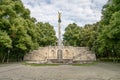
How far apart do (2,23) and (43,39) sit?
35573 millimetres

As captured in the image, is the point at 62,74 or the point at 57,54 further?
the point at 57,54

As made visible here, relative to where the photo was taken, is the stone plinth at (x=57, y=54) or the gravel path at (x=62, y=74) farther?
the stone plinth at (x=57, y=54)

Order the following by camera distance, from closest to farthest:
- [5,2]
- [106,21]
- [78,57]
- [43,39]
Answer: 1. [5,2]
2. [106,21]
3. [78,57]
4. [43,39]

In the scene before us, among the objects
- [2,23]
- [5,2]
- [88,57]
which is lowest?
[88,57]

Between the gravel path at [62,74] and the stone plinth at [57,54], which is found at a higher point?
the stone plinth at [57,54]

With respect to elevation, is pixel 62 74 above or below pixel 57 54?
below

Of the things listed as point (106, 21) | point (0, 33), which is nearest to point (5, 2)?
point (0, 33)

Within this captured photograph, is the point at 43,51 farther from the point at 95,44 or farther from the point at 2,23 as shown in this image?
the point at 2,23

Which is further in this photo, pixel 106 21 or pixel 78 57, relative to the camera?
pixel 78 57

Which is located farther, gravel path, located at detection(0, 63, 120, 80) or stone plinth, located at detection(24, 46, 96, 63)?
stone plinth, located at detection(24, 46, 96, 63)

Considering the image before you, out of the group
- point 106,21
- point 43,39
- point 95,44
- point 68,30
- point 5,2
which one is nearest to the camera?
point 5,2

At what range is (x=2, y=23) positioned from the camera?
117 ft

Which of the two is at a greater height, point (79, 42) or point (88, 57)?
point (79, 42)

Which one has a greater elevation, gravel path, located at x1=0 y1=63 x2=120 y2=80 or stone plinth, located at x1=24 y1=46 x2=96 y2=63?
stone plinth, located at x1=24 y1=46 x2=96 y2=63
